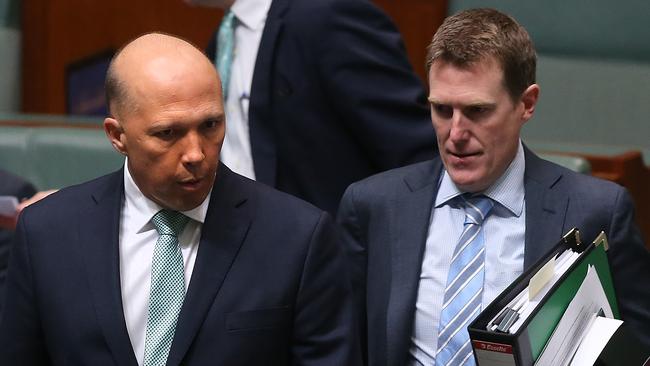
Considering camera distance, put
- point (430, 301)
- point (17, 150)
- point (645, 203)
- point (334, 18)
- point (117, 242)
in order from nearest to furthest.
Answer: point (117, 242)
point (430, 301)
point (334, 18)
point (645, 203)
point (17, 150)

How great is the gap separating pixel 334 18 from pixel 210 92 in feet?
2.42

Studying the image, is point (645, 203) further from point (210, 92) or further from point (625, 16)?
point (210, 92)

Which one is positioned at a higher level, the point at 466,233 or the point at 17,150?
the point at 466,233

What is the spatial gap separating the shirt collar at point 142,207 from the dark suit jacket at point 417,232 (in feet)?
1.00

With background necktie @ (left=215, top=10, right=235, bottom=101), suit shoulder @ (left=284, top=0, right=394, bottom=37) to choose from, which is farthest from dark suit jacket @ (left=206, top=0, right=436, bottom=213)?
background necktie @ (left=215, top=10, right=235, bottom=101)

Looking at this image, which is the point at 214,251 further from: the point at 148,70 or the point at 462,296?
the point at 462,296

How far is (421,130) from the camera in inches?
91.7

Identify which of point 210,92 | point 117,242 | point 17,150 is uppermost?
point 210,92

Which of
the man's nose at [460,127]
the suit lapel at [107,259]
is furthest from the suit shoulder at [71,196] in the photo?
the man's nose at [460,127]

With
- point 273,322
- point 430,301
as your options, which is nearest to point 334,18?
point 430,301

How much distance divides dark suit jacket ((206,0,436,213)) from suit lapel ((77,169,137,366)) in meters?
0.68

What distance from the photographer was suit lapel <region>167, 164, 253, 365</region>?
1633 millimetres

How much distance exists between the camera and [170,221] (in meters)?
1.70

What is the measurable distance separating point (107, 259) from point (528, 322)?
58 cm
